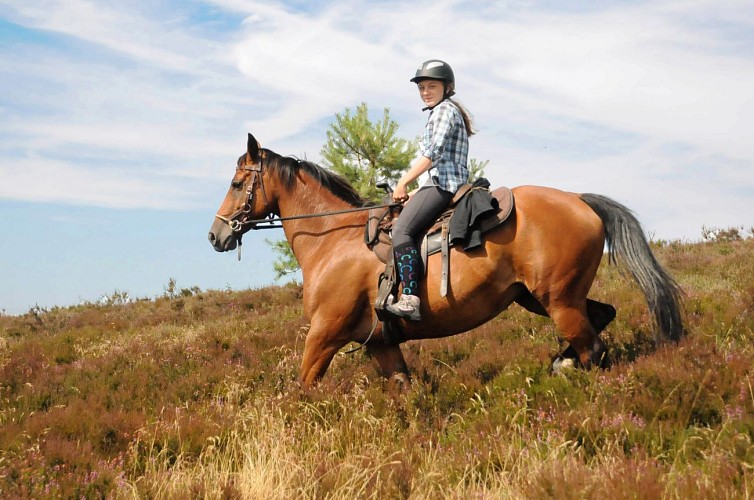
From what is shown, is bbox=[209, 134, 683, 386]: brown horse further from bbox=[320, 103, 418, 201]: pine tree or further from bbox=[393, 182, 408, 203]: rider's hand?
bbox=[320, 103, 418, 201]: pine tree

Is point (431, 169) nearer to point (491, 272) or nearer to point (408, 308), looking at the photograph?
point (491, 272)

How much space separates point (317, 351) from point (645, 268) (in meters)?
3.28

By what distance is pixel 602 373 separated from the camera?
19.7ft

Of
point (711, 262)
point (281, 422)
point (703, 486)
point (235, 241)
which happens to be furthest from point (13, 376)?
point (711, 262)

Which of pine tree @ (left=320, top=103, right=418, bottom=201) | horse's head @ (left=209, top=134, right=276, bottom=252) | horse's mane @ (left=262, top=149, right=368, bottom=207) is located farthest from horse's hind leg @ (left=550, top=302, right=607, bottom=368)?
pine tree @ (left=320, top=103, right=418, bottom=201)

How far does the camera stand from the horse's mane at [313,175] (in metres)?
7.50

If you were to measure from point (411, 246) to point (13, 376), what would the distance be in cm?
674

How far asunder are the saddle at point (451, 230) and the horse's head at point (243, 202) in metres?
1.48

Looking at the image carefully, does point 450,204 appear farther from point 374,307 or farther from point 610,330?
point 610,330

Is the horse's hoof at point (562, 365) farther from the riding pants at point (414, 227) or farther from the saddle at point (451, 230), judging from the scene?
the riding pants at point (414, 227)

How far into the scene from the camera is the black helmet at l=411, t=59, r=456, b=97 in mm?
6477

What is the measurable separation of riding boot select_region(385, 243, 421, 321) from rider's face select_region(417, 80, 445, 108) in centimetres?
145

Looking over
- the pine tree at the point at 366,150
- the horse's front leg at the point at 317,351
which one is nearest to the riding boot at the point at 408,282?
the horse's front leg at the point at 317,351

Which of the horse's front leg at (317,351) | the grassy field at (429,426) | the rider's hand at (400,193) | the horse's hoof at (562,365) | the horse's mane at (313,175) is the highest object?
the horse's mane at (313,175)
